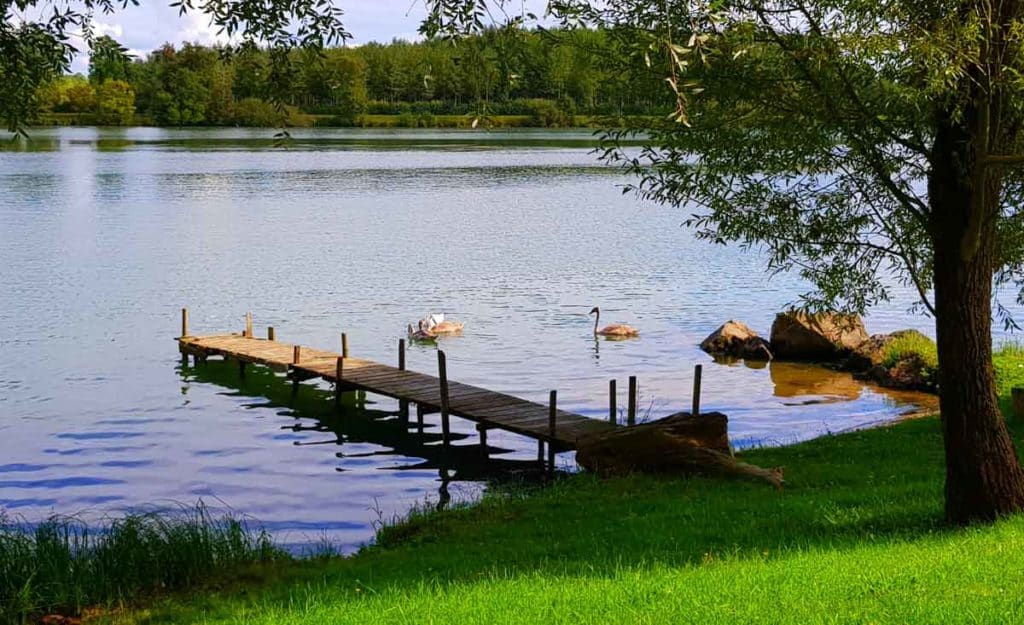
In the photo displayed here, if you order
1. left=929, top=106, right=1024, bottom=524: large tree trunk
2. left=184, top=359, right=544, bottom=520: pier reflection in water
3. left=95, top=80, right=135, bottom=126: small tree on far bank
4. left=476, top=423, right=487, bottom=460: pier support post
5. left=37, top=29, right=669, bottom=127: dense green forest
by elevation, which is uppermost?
left=95, top=80, right=135, bottom=126: small tree on far bank

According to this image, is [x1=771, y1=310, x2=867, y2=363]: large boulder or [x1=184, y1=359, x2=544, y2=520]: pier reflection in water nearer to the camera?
[x1=184, y1=359, x2=544, y2=520]: pier reflection in water

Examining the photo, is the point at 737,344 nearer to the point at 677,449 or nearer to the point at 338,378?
the point at 338,378

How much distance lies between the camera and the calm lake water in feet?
73.6

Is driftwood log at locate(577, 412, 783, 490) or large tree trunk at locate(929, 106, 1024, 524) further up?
large tree trunk at locate(929, 106, 1024, 524)

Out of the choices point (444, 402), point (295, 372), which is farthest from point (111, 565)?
point (295, 372)

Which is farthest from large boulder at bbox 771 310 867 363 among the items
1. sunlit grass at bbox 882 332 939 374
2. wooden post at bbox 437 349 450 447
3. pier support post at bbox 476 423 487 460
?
wooden post at bbox 437 349 450 447

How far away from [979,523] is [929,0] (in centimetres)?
523

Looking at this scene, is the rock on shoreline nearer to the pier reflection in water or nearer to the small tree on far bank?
the pier reflection in water

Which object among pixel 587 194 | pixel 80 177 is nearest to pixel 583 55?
pixel 587 194

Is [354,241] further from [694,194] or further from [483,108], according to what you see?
[483,108]

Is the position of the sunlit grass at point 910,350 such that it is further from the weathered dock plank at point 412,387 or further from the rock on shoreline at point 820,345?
the weathered dock plank at point 412,387

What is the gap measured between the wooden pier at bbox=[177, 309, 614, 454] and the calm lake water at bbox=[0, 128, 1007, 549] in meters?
0.79

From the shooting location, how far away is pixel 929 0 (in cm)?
1127

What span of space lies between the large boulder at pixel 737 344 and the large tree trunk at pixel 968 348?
22.0 meters
